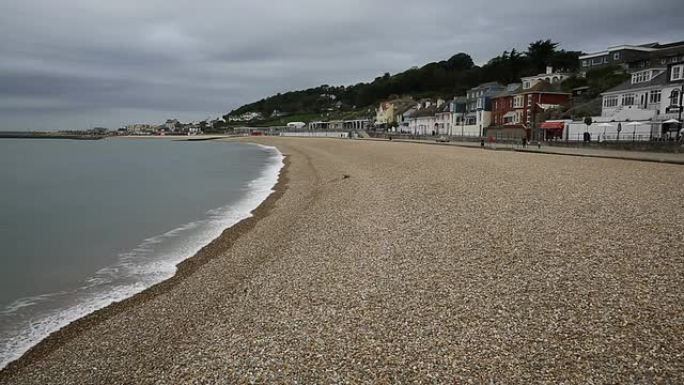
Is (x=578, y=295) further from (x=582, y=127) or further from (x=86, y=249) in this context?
(x=582, y=127)

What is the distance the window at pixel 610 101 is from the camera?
127ft

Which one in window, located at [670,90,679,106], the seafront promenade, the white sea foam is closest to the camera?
the seafront promenade

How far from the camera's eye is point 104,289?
24.2 ft

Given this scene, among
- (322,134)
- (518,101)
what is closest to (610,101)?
(518,101)

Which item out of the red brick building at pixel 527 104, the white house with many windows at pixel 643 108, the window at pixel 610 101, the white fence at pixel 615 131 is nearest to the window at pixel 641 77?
the white house with many windows at pixel 643 108

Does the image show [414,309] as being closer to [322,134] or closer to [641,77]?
[641,77]

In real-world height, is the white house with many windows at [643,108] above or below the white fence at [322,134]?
above

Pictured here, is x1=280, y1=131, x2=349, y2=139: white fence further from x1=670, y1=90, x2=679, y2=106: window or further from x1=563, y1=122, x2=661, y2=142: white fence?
x1=670, y1=90, x2=679, y2=106: window

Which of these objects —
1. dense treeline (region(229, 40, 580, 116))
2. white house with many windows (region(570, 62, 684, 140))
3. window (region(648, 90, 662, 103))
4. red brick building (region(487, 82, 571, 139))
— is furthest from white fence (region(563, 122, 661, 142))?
dense treeline (region(229, 40, 580, 116))

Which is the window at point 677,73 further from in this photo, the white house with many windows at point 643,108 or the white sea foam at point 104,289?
the white sea foam at point 104,289

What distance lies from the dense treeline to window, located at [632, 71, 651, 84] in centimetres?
4129

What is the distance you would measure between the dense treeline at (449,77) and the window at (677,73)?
1833 inches

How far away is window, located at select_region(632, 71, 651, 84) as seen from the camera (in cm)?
3733

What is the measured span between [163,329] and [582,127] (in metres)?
39.4
